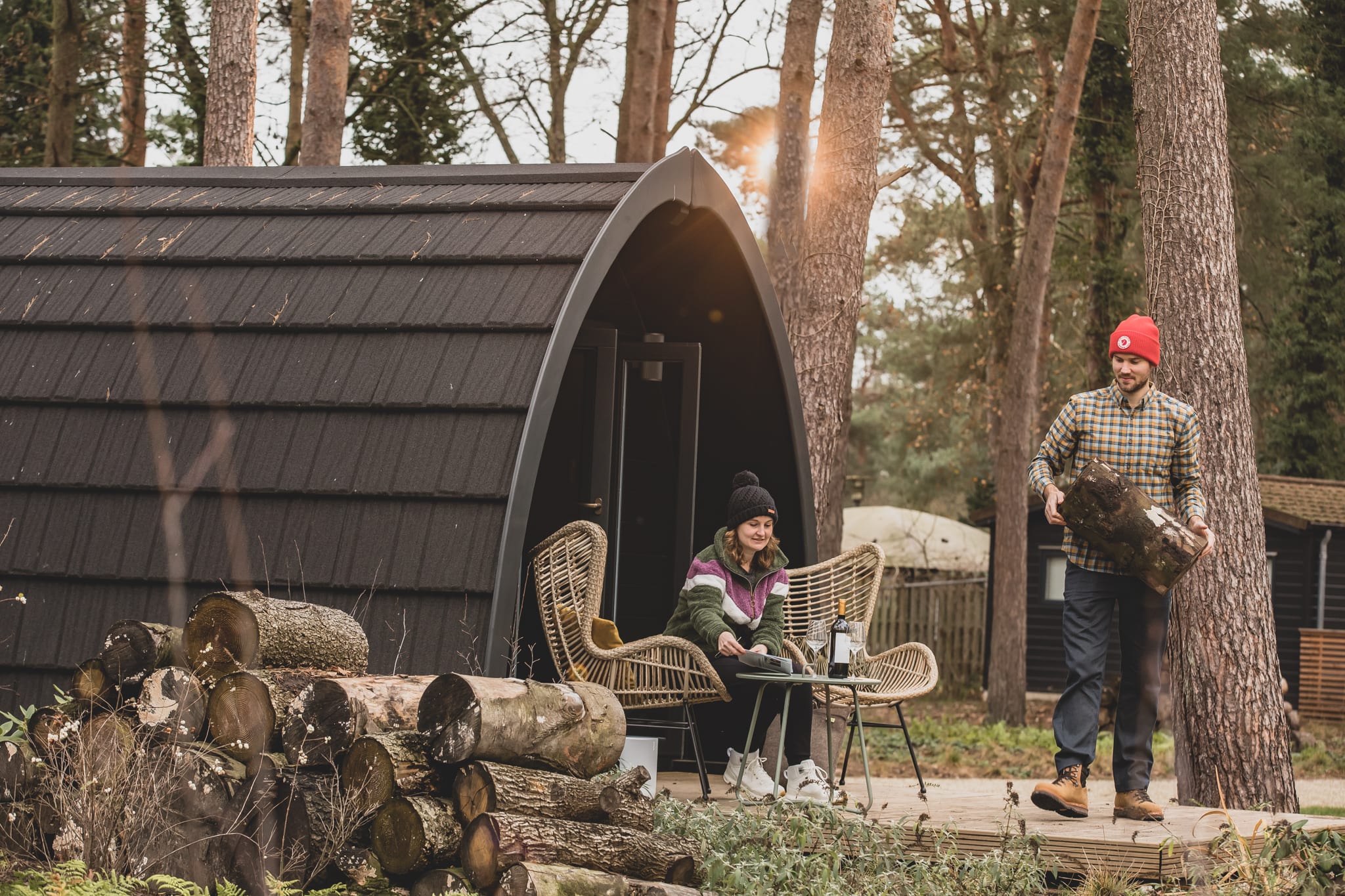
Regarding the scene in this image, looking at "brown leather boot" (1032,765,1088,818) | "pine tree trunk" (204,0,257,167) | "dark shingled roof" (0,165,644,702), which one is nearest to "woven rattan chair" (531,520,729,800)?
"dark shingled roof" (0,165,644,702)

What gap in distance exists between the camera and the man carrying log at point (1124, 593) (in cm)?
523

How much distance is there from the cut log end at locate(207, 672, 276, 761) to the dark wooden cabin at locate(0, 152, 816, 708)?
1020 millimetres

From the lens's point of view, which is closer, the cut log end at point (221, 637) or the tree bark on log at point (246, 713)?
the tree bark on log at point (246, 713)

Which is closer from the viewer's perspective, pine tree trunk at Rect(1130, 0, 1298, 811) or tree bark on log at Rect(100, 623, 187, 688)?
tree bark on log at Rect(100, 623, 187, 688)

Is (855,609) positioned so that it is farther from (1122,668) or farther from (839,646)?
(1122,668)

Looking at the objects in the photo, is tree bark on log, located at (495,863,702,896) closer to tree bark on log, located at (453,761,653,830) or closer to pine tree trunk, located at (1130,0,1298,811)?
tree bark on log, located at (453,761,653,830)

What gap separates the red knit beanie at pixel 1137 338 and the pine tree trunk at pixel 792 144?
6.59 m

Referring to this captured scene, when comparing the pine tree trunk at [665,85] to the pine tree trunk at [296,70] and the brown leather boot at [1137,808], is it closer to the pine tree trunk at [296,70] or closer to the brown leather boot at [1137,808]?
the pine tree trunk at [296,70]

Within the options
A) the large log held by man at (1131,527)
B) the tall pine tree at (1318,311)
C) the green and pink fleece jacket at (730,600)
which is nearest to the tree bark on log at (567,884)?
the green and pink fleece jacket at (730,600)

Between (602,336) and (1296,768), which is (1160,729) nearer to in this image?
(1296,768)

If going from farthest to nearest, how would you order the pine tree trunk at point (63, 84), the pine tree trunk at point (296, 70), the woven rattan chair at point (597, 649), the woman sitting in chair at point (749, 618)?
the pine tree trunk at point (296, 70) → the pine tree trunk at point (63, 84) → the woman sitting in chair at point (749, 618) → the woven rattan chair at point (597, 649)

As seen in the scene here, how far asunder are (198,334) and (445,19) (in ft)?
37.6

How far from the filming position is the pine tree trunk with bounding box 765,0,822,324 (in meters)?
11.9

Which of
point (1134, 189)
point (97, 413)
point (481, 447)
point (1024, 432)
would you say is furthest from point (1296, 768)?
point (97, 413)
